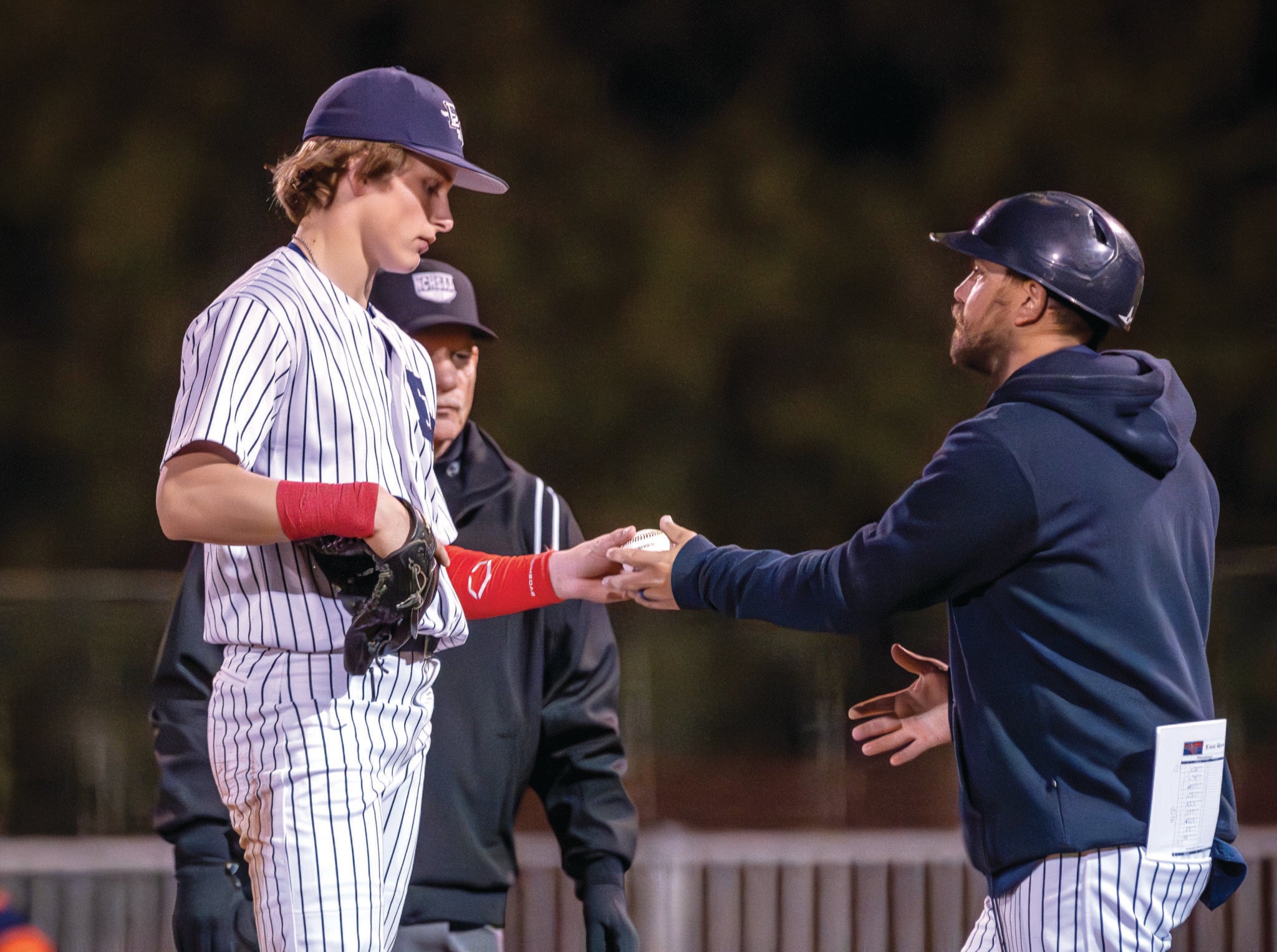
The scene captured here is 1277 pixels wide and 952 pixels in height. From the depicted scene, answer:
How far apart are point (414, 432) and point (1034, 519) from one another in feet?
3.03

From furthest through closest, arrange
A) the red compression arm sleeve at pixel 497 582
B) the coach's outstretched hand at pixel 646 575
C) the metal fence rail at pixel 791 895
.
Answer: the metal fence rail at pixel 791 895 < the coach's outstretched hand at pixel 646 575 < the red compression arm sleeve at pixel 497 582

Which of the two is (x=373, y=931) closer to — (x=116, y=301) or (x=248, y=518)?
(x=248, y=518)

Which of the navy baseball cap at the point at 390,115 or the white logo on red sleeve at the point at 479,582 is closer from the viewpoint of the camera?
the navy baseball cap at the point at 390,115

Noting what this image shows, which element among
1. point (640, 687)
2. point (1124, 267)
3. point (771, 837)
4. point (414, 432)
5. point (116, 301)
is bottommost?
point (771, 837)

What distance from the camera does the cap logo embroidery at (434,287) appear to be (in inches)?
122

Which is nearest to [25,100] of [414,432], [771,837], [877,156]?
[877,156]

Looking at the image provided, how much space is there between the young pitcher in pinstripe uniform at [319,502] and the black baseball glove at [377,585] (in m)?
0.02

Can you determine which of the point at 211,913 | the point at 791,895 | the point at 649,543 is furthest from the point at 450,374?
the point at 791,895

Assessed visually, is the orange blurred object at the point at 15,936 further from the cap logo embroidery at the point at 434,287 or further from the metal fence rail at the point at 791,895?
the metal fence rail at the point at 791,895

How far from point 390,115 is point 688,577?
0.93 m

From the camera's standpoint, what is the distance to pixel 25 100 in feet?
25.3

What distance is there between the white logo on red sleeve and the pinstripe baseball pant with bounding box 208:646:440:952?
1.28ft

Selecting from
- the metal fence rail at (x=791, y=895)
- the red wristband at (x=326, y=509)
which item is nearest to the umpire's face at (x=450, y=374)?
the red wristband at (x=326, y=509)

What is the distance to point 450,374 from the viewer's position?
3.09 meters
